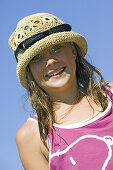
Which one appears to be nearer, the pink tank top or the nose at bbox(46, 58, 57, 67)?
the pink tank top

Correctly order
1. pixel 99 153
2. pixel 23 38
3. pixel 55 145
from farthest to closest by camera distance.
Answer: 1. pixel 23 38
2. pixel 55 145
3. pixel 99 153

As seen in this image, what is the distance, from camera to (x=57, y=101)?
120 inches

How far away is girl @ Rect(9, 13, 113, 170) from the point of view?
2686 mm

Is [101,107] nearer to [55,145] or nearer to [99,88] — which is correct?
[99,88]

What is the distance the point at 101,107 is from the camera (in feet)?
9.52

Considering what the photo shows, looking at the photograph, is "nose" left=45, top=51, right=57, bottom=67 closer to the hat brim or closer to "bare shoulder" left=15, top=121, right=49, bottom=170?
the hat brim

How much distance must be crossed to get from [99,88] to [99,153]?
77 cm

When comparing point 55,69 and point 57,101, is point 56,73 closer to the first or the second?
point 55,69

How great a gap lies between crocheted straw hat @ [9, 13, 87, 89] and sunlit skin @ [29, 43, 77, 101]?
0.08m

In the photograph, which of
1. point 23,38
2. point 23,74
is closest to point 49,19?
point 23,38

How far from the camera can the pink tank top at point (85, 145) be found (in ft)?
8.47

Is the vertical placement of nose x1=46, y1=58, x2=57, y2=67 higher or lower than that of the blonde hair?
higher

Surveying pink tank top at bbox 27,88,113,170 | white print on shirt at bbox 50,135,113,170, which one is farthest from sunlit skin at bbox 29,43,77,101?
white print on shirt at bbox 50,135,113,170

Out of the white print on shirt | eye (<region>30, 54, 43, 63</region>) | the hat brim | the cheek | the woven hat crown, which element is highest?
the woven hat crown
